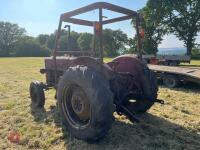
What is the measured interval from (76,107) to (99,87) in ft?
3.18

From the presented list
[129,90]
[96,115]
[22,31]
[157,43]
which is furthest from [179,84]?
[22,31]

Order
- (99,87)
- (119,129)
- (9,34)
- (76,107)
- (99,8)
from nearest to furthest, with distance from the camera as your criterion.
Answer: (99,87)
(99,8)
(76,107)
(119,129)
(9,34)

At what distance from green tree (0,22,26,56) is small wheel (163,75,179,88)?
7743 centimetres

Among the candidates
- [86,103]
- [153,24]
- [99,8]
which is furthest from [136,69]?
[153,24]

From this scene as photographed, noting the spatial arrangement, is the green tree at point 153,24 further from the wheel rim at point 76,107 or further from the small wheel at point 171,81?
the wheel rim at point 76,107

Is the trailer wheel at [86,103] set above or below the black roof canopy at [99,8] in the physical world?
below

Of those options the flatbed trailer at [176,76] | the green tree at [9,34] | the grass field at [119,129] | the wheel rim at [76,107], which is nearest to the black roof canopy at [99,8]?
the wheel rim at [76,107]

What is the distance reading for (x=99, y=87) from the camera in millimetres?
3961

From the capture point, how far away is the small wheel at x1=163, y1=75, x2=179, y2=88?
10.1 m

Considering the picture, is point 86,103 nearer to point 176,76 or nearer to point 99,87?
point 99,87

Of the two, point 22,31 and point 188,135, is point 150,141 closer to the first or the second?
point 188,135

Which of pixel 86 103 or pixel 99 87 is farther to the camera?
pixel 86 103

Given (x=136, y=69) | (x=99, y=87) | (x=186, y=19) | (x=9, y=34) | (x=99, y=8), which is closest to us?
(x=99, y=87)

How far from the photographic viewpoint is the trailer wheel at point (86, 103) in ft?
13.0
